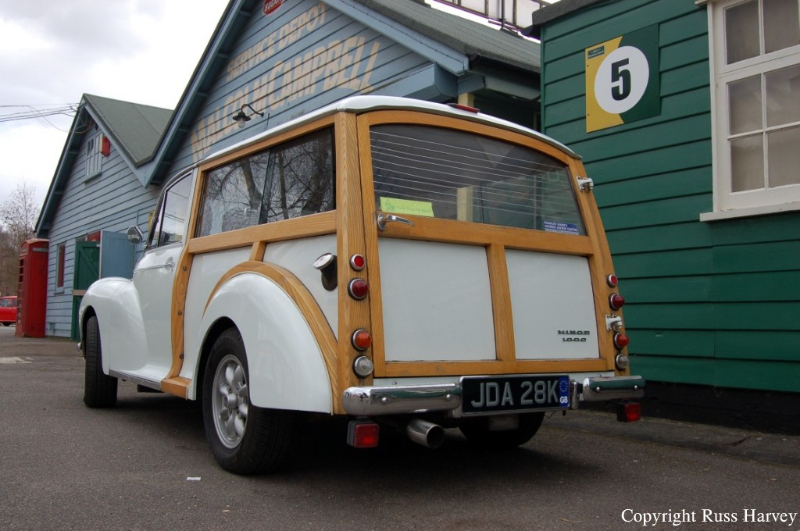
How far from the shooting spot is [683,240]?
5.79 meters

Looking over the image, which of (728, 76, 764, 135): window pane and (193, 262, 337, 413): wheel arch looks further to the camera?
(728, 76, 764, 135): window pane

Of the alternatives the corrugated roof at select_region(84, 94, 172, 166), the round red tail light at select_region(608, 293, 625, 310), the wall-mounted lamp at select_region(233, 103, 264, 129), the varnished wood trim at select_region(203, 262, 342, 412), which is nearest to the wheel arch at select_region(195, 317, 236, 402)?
the varnished wood trim at select_region(203, 262, 342, 412)

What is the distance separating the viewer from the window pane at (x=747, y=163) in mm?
5453

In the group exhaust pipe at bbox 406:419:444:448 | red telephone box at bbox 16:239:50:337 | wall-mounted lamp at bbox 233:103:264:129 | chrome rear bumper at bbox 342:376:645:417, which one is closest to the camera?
chrome rear bumper at bbox 342:376:645:417

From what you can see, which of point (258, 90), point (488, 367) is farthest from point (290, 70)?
point (488, 367)

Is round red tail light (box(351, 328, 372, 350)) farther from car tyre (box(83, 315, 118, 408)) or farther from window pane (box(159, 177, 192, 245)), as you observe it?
car tyre (box(83, 315, 118, 408))

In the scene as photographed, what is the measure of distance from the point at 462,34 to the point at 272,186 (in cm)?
550

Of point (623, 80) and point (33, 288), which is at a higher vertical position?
point (623, 80)

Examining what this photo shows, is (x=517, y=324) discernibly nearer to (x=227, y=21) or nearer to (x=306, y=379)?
(x=306, y=379)

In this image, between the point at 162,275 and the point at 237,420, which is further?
the point at 162,275

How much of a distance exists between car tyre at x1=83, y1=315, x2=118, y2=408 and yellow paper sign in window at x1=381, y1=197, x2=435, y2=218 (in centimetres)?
354

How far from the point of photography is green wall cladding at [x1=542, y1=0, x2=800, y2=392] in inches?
204

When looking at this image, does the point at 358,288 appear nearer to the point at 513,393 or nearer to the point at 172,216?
the point at 513,393

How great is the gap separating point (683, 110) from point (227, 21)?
Answer: 9.16 meters
